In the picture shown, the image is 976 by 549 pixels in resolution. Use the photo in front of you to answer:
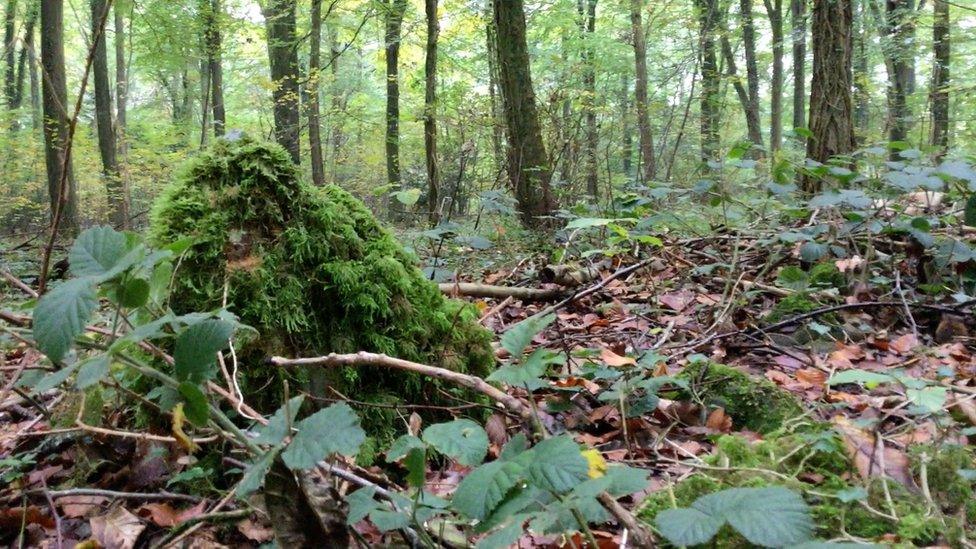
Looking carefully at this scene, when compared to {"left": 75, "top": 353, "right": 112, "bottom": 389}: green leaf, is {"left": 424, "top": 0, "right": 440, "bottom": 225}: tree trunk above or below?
above

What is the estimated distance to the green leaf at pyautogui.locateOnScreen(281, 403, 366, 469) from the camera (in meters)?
0.94

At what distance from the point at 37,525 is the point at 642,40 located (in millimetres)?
14400

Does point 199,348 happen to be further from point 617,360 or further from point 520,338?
point 617,360

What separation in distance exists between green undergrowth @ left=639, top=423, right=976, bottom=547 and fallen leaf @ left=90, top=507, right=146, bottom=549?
4.04ft

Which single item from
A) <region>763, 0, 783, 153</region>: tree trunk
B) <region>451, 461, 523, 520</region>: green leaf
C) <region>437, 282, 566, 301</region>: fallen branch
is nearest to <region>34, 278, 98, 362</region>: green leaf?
<region>451, 461, 523, 520</region>: green leaf

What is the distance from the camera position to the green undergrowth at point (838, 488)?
45.4 inches

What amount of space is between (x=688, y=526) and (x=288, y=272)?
1.52 m

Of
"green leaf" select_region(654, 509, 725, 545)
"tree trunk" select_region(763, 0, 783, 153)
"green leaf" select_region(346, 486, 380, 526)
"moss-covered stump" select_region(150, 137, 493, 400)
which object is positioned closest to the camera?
"green leaf" select_region(654, 509, 725, 545)

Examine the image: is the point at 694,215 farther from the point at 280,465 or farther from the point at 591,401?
the point at 280,465

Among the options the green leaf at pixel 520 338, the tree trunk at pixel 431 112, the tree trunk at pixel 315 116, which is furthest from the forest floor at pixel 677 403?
the tree trunk at pixel 315 116

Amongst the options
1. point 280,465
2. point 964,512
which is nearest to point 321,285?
point 280,465

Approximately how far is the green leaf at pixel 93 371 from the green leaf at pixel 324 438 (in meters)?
0.31

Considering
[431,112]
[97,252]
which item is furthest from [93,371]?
[431,112]

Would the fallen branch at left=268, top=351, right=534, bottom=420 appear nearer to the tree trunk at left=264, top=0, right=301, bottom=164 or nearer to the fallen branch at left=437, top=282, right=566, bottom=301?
the fallen branch at left=437, top=282, right=566, bottom=301
